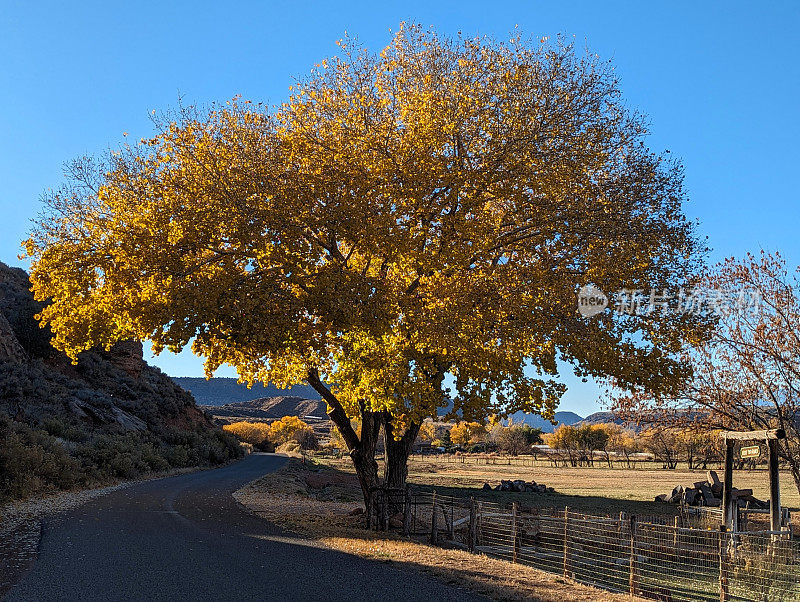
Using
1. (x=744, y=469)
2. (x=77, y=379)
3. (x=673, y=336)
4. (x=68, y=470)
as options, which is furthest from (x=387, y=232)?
(x=744, y=469)

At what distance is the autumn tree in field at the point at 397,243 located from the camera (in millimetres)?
16078

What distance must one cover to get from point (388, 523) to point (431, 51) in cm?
1401

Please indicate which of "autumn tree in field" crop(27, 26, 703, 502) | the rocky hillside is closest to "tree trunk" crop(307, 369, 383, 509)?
"autumn tree in field" crop(27, 26, 703, 502)

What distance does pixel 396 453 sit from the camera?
19.6 meters

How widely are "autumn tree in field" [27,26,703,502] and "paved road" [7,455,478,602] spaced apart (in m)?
4.47

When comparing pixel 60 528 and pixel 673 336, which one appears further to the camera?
pixel 673 336

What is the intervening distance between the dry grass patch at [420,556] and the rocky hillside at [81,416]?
760 cm

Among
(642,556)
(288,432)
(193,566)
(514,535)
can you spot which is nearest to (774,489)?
(642,556)

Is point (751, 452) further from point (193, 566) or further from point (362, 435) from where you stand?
point (193, 566)

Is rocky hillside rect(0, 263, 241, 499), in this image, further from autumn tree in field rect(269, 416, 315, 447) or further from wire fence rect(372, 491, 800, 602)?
autumn tree in field rect(269, 416, 315, 447)

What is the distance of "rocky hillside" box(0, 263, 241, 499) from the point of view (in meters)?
23.9

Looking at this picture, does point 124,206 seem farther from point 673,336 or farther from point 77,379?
point 77,379

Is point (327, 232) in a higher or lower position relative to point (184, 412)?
higher

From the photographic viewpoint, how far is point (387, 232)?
16453 millimetres
